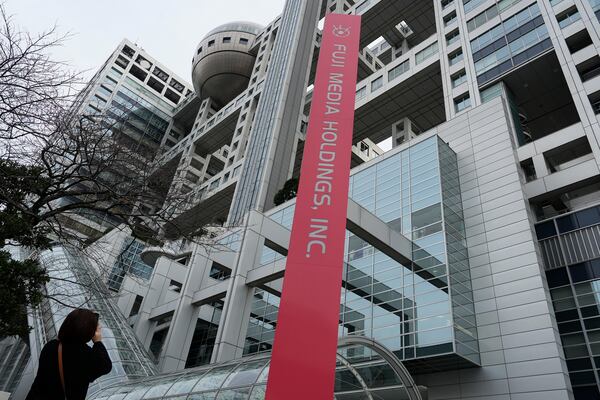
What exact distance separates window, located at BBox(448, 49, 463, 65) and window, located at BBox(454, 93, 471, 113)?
145 inches

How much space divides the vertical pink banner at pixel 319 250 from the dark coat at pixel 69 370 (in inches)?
140

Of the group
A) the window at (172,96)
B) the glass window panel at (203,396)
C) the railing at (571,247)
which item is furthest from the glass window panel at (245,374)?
the window at (172,96)

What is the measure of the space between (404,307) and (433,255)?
2.92m

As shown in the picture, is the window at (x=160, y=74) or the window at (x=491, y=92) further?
the window at (x=160, y=74)

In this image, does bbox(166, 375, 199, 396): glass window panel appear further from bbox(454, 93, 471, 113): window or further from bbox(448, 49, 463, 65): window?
bbox(448, 49, 463, 65): window

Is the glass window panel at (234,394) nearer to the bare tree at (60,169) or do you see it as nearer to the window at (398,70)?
the bare tree at (60,169)

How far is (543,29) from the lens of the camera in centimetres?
2612

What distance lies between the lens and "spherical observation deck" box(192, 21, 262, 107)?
64938mm

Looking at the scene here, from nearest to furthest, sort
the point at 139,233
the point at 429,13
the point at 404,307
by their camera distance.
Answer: the point at 139,233 < the point at 404,307 < the point at 429,13

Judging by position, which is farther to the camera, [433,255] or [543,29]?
[543,29]

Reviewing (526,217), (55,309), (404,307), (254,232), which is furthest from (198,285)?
(526,217)

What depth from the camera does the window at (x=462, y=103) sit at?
2797cm

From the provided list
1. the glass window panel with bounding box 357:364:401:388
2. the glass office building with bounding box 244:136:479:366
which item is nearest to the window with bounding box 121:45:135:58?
the glass office building with bounding box 244:136:479:366

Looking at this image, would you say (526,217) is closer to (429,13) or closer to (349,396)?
(349,396)
